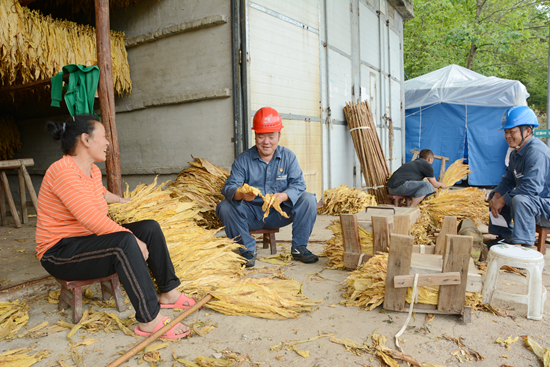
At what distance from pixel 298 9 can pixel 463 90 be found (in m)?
6.66

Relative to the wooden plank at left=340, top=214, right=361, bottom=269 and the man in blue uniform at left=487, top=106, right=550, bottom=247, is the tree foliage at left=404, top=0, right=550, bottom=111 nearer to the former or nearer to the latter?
the man in blue uniform at left=487, top=106, right=550, bottom=247

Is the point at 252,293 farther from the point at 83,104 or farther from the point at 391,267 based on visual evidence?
the point at 83,104

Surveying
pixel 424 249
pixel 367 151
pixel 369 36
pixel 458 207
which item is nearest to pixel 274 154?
pixel 424 249

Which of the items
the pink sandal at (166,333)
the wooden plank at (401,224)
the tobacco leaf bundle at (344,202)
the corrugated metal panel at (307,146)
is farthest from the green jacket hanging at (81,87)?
the tobacco leaf bundle at (344,202)

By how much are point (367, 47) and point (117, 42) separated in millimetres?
5184

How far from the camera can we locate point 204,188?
4551 mm

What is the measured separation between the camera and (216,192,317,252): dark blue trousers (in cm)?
345

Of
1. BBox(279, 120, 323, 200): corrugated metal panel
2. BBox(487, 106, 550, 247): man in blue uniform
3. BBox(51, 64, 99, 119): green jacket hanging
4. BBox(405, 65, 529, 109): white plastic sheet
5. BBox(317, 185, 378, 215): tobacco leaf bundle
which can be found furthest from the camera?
BBox(405, 65, 529, 109): white plastic sheet

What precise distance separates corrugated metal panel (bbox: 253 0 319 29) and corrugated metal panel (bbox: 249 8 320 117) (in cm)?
15

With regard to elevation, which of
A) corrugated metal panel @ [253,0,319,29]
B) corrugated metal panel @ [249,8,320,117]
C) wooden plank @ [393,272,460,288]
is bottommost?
wooden plank @ [393,272,460,288]

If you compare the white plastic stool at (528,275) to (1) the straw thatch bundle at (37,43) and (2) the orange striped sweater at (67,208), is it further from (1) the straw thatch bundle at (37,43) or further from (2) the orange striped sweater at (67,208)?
(1) the straw thatch bundle at (37,43)

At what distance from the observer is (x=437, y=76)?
11.3 metres

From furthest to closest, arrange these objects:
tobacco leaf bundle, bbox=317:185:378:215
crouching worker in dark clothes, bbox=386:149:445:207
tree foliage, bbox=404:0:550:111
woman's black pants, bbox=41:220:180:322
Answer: tree foliage, bbox=404:0:550:111 → tobacco leaf bundle, bbox=317:185:378:215 → crouching worker in dark clothes, bbox=386:149:445:207 → woman's black pants, bbox=41:220:180:322

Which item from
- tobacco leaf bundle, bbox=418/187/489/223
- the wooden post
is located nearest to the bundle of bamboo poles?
tobacco leaf bundle, bbox=418/187/489/223
